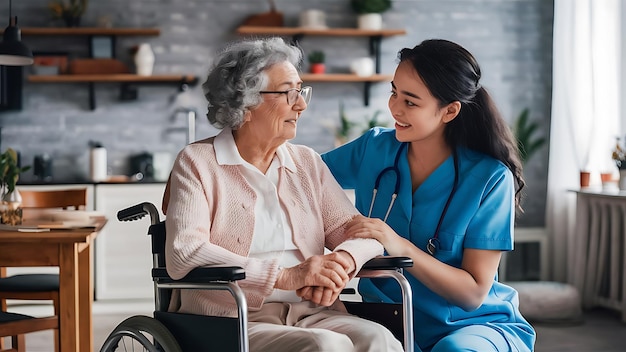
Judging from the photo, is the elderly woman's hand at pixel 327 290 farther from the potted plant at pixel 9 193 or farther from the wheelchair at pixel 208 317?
the potted plant at pixel 9 193

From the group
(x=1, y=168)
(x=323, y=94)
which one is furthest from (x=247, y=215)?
(x=323, y=94)

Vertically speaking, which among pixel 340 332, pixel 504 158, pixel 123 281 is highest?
pixel 504 158

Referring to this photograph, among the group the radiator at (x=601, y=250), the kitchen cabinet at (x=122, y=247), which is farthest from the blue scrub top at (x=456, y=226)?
the kitchen cabinet at (x=122, y=247)

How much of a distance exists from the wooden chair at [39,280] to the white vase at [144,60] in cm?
181

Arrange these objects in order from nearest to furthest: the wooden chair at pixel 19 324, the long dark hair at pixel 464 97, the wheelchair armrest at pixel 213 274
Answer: the wheelchair armrest at pixel 213 274, the long dark hair at pixel 464 97, the wooden chair at pixel 19 324

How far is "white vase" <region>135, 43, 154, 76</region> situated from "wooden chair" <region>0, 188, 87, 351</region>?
5.93 ft

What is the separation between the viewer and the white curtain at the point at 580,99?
17.3ft

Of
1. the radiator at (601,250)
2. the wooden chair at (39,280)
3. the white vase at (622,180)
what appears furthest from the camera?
the white vase at (622,180)

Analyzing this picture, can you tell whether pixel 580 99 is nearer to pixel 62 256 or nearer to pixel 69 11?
pixel 69 11

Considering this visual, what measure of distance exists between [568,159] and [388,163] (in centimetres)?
328

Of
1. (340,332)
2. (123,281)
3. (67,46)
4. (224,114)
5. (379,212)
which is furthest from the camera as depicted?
(67,46)

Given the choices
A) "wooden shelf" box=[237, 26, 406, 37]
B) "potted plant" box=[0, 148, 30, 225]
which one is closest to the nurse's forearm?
"potted plant" box=[0, 148, 30, 225]

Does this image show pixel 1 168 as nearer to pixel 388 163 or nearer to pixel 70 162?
pixel 388 163

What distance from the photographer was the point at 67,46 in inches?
227
